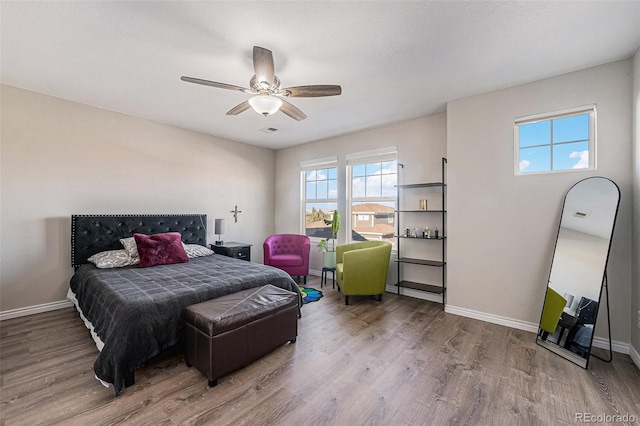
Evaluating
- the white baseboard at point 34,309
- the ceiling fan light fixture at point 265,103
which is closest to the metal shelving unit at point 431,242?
the ceiling fan light fixture at point 265,103

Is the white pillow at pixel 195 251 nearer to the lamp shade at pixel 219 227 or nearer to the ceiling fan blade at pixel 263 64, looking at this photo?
the lamp shade at pixel 219 227

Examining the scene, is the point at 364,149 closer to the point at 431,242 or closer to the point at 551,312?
the point at 431,242

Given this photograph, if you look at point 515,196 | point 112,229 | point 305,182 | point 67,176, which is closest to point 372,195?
point 305,182

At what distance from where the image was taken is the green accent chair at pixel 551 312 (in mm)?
2514

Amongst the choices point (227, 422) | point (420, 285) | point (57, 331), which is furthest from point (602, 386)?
point (57, 331)

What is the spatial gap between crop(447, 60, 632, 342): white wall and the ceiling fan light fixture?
7.55 feet

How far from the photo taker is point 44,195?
10.7ft

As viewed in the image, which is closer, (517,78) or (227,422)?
(227,422)

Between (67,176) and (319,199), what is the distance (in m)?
3.78

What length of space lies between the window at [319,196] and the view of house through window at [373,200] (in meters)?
0.46

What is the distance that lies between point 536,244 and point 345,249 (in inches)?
96.0

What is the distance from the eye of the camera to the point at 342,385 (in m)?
1.95

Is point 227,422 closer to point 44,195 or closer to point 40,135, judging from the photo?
point 44,195

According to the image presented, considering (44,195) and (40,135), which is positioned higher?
(40,135)
